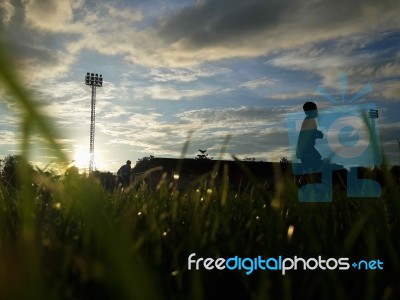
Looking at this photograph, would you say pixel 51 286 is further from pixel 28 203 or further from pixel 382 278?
pixel 382 278

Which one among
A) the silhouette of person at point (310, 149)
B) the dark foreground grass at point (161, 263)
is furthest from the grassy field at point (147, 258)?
the silhouette of person at point (310, 149)

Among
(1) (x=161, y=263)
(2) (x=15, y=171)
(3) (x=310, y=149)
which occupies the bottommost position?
(1) (x=161, y=263)

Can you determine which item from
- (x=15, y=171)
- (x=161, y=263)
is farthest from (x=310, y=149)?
(x=161, y=263)

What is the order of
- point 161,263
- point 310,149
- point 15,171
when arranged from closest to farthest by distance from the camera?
point 161,263 < point 15,171 < point 310,149

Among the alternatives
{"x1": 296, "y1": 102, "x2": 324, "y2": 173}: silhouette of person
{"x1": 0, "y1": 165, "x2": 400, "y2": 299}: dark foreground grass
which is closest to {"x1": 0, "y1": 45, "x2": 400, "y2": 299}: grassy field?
{"x1": 0, "y1": 165, "x2": 400, "y2": 299}: dark foreground grass

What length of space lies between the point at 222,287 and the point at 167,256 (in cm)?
26

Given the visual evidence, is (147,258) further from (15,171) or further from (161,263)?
(15,171)

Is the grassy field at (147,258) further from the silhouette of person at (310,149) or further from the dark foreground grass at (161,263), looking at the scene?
the silhouette of person at (310,149)

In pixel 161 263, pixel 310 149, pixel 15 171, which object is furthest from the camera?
pixel 310 149

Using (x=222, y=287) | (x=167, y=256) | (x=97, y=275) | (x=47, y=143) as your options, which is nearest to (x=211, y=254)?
(x=222, y=287)

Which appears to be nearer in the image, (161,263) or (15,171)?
(161,263)

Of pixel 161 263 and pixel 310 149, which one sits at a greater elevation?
pixel 310 149

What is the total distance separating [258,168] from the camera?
47.3 meters

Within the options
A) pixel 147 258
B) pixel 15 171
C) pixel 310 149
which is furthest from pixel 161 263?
pixel 310 149
